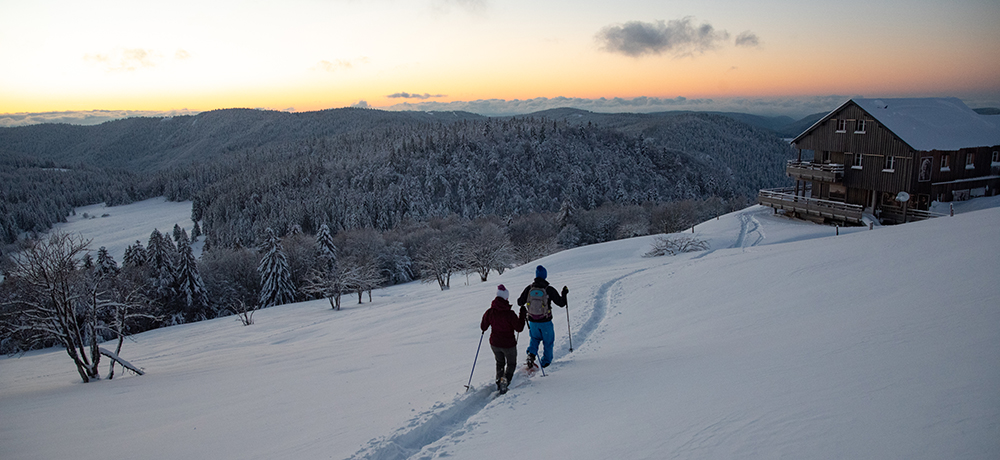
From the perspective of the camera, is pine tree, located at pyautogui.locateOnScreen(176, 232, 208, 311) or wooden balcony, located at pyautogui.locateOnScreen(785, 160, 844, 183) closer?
wooden balcony, located at pyautogui.locateOnScreen(785, 160, 844, 183)

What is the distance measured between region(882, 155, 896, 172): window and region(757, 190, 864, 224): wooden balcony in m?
2.64

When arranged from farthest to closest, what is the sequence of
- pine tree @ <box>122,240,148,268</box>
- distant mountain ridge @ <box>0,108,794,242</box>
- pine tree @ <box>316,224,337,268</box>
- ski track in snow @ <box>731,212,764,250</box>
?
1. distant mountain ridge @ <box>0,108,794,242</box>
2. pine tree @ <box>122,240,148,268</box>
3. pine tree @ <box>316,224,337,268</box>
4. ski track in snow @ <box>731,212,764,250</box>

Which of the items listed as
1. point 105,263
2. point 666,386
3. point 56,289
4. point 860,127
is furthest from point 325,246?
point 666,386

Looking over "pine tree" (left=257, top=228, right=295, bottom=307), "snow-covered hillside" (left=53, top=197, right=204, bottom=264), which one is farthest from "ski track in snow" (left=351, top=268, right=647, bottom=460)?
"snow-covered hillside" (left=53, top=197, right=204, bottom=264)

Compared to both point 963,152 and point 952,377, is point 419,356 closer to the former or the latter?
point 952,377

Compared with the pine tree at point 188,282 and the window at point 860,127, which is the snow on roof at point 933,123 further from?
the pine tree at point 188,282

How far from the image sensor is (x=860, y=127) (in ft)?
94.8

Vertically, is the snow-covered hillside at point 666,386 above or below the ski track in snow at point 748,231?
above

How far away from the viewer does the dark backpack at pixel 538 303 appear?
29.3 feet

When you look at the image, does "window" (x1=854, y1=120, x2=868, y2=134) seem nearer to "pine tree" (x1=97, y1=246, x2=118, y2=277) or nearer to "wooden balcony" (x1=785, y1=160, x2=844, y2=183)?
"wooden balcony" (x1=785, y1=160, x2=844, y2=183)

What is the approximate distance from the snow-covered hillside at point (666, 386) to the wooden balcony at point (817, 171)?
A: 53.3 feet

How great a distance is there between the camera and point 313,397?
9383 millimetres

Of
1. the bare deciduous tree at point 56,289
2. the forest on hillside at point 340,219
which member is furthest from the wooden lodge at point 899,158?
the bare deciduous tree at point 56,289

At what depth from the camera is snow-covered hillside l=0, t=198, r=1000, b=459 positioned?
4.79m
